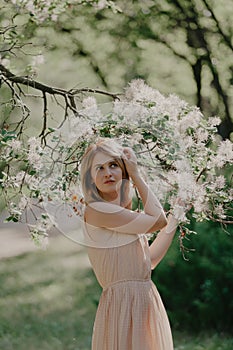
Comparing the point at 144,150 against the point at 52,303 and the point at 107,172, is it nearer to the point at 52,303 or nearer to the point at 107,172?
the point at 107,172

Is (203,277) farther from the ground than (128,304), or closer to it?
closer to it

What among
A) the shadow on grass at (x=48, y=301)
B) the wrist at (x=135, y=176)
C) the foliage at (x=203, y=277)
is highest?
the wrist at (x=135, y=176)

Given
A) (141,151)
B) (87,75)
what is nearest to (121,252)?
(141,151)

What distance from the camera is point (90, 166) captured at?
208 centimetres

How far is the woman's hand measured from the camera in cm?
206

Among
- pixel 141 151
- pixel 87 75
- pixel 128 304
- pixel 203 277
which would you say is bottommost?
pixel 203 277

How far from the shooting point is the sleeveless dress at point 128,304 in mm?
2025

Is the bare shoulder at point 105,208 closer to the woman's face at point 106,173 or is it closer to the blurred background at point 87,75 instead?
the woman's face at point 106,173

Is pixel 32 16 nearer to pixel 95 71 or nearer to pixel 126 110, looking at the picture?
pixel 126 110

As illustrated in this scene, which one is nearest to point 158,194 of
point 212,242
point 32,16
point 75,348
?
point 32,16

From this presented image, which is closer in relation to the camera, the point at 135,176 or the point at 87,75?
the point at 135,176

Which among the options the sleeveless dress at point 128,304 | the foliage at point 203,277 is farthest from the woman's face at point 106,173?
the foliage at point 203,277

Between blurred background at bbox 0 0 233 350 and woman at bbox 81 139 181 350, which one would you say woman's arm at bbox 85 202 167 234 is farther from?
blurred background at bbox 0 0 233 350

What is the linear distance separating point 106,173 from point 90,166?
0.17 ft
